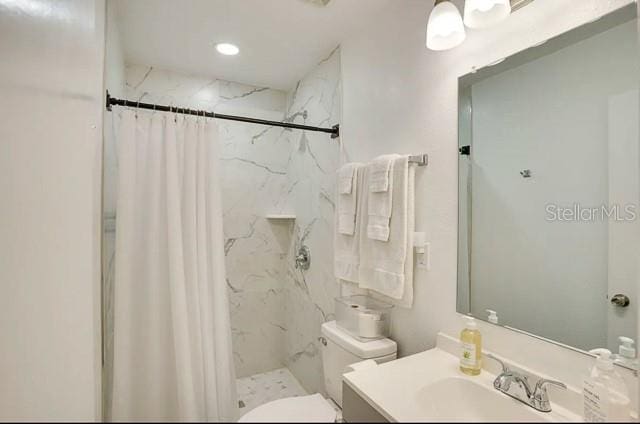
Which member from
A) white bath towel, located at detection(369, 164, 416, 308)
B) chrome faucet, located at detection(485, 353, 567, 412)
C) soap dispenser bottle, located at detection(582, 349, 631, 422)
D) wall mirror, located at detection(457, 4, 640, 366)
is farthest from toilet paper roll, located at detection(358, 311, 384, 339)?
soap dispenser bottle, located at detection(582, 349, 631, 422)

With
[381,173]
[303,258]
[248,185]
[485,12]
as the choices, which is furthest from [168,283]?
[248,185]

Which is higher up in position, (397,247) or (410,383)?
(397,247)

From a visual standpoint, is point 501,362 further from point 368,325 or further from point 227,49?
point 227,49

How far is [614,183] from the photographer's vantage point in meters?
0.84

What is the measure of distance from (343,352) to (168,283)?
95 centimetres

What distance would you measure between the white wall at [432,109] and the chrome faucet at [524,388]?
0.25 ft

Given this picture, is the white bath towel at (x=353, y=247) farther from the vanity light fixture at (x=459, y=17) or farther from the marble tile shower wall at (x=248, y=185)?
the marble tile shower wall at (x=248, y=185)

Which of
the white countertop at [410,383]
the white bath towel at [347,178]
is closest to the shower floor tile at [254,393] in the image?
the white countertop at [410,383]

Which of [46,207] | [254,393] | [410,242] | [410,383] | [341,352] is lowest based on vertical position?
[341,352]

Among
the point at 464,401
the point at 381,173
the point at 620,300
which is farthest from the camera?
the point at 381,173

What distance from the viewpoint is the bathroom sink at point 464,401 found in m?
0.80

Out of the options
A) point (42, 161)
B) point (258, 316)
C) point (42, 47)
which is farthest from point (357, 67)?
point (258, 316)

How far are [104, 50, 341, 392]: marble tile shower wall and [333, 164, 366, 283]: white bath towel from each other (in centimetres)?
29

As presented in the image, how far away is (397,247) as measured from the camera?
134 centimetres
